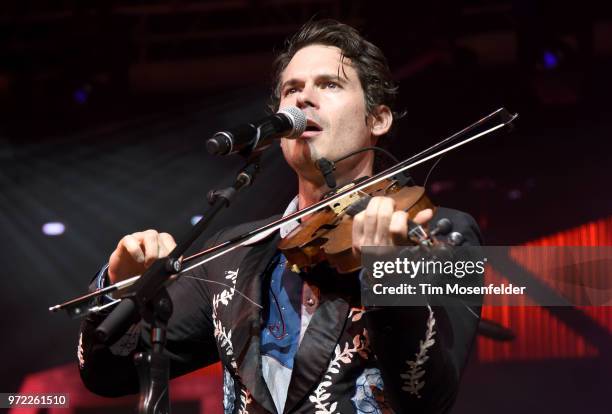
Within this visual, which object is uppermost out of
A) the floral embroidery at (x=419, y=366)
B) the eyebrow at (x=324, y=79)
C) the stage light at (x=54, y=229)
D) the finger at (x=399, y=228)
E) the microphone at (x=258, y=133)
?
the stage light at (x=54, y=229)

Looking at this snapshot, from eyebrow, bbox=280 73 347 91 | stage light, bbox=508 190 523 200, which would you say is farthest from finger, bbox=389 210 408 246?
stage light, bbox=508 190 523 200

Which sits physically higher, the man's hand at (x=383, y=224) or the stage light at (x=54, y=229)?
the stage light at (x=54, y=229)

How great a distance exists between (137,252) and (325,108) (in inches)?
22.7

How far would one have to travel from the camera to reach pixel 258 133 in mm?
1601

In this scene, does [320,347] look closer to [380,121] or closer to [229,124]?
[380,121]

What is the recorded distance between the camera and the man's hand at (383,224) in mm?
1395

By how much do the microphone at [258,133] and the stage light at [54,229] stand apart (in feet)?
7.66

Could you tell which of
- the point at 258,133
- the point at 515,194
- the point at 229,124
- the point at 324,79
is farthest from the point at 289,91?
the point at 229,124

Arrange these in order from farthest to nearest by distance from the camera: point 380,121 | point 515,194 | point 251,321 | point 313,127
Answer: point 515,194, point 380,121, point 313,127, point 251,321

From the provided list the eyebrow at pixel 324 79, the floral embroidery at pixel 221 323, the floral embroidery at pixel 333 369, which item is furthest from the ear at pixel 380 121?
the floral embroidery at pixel 333 369

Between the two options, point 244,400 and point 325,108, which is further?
point 325,108

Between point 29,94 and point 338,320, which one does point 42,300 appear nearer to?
point 29,94

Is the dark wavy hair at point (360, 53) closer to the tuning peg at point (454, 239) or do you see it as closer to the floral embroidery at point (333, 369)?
the floral embroidery at point (333, 369)

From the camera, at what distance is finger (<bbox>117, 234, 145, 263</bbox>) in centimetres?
168
